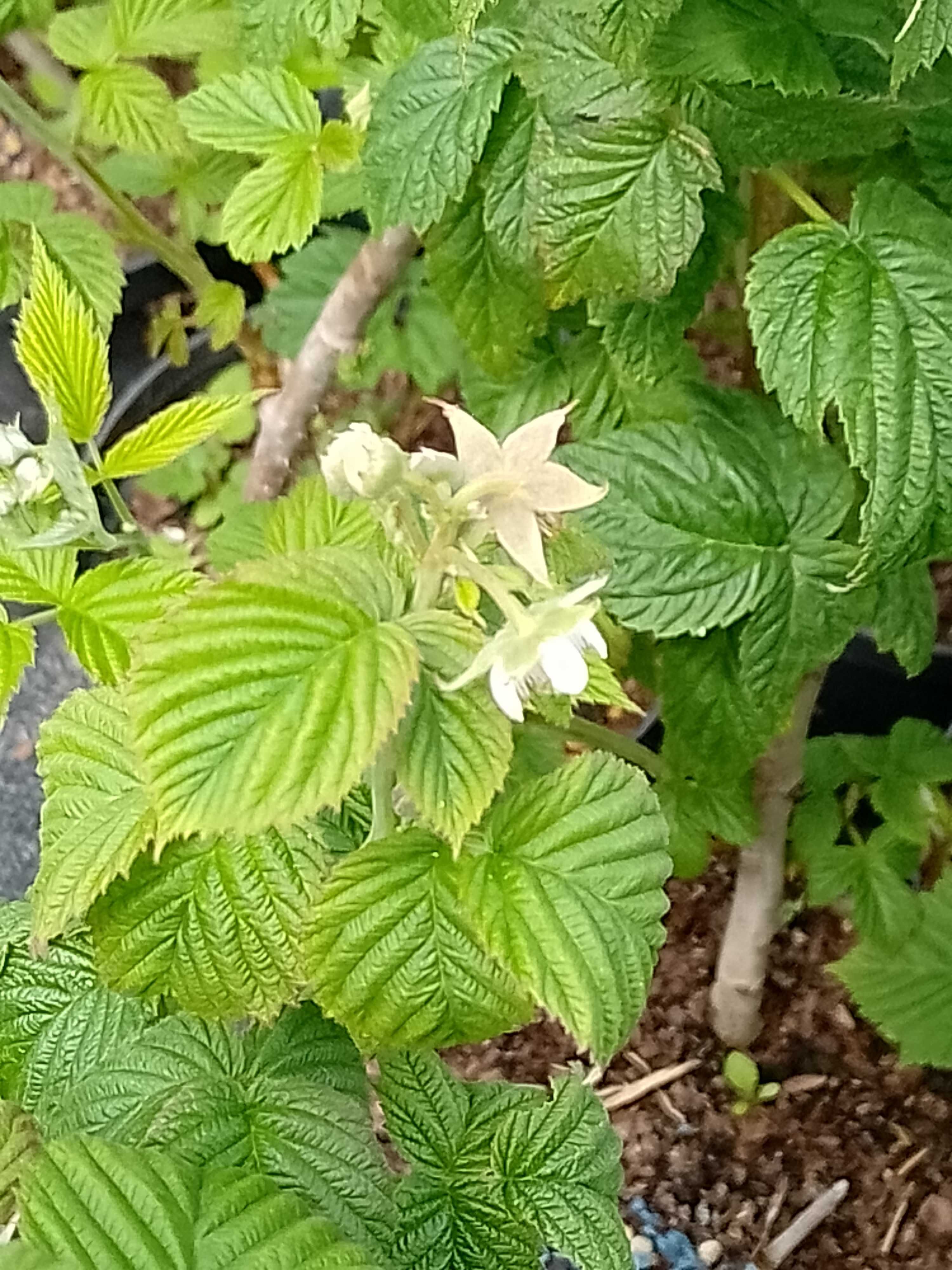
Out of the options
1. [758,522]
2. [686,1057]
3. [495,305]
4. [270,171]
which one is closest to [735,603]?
[758,522]

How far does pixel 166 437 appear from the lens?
Result: 2.05 feet

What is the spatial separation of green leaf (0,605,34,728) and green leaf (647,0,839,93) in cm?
38

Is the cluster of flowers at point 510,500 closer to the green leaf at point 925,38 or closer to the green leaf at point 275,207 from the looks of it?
the green leaf at point 925,38

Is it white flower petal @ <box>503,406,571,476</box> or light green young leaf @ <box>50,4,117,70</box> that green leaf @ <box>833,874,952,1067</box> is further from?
light green young leaf @ <box>50,4,117,70</box>

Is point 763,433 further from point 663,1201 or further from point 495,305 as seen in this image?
point 663,1201

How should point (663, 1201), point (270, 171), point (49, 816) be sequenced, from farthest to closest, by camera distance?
point (663, 1201) < point (270, 171) < point (49, 816)

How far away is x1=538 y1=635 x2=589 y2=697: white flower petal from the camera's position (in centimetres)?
41

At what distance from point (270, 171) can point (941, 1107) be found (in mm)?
918

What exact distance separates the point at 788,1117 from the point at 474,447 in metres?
0.85

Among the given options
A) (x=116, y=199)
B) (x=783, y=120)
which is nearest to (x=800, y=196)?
(x=783, y=120)

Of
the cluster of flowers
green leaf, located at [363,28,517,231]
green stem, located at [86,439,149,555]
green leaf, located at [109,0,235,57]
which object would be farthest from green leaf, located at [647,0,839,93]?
green leaf, located at [109,0,235,57]

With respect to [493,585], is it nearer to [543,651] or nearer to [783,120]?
[543,651]

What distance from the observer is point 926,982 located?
0.94 m

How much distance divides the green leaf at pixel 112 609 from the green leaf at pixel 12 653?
18 millimetres
